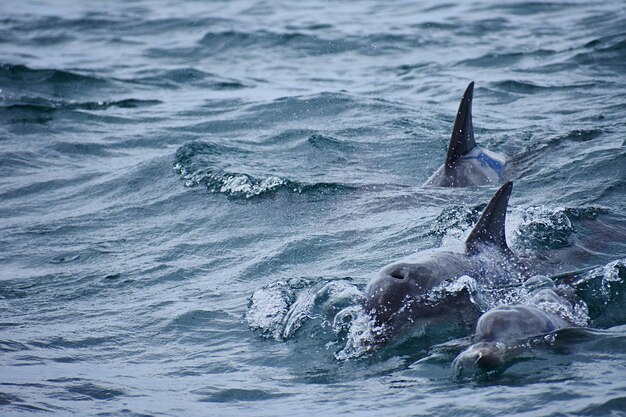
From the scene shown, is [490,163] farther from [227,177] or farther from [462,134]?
[227,177]

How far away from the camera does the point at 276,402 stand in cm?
632

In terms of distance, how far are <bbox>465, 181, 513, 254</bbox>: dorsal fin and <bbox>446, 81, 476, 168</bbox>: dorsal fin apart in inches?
111

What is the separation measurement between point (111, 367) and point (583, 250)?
418cm

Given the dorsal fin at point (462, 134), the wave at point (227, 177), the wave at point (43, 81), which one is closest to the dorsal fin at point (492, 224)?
the dorsal fin at point (462, 134)

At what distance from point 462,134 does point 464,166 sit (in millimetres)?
393

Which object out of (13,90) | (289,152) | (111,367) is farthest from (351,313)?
(13,90)

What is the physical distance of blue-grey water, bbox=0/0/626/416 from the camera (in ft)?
21.4

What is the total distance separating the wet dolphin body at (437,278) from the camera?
700 centimetres

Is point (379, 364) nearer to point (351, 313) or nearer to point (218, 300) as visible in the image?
point (351, 313)

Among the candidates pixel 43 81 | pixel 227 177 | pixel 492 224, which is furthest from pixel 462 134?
pixel 43 81

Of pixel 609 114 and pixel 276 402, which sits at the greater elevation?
pixel 609 114

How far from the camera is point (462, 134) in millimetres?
10930

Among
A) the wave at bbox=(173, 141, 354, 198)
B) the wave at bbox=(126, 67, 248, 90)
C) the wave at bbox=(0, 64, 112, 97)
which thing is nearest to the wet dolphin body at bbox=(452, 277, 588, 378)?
the wave at bbox=(173, 141, 354, 198)

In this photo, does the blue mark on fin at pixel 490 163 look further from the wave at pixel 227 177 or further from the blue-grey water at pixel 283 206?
the wave at pixel 227 177
